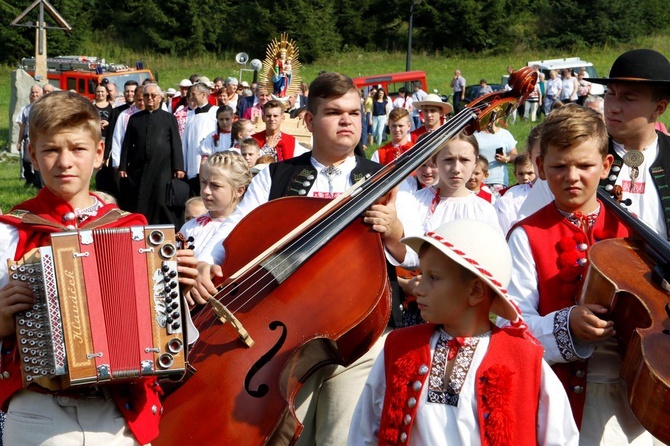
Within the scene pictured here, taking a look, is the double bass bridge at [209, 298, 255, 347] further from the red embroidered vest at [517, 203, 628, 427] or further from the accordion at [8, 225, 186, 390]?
the red embroidered vest at [517, 203, 628, 427]

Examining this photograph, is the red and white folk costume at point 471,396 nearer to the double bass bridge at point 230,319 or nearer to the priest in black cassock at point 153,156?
the double bass bridge at point 230,319

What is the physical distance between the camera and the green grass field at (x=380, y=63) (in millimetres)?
49344

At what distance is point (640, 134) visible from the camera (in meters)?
4.55

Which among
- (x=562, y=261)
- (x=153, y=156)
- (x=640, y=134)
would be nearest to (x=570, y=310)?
(x=562, y=261)

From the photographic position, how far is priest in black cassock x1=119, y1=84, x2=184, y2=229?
39.2ft

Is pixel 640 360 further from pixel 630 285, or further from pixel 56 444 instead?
pixel 56 444

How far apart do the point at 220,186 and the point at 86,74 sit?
963 inches

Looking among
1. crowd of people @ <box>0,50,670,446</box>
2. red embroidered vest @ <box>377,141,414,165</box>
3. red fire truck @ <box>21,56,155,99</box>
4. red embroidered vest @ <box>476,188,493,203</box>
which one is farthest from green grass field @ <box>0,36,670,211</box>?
crowd of people @ <box>0,50,670,446</box>

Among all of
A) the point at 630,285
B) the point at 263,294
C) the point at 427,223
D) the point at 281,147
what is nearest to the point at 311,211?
the point at 263,294

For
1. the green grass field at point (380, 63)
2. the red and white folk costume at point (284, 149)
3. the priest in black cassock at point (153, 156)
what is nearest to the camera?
the red and white folk costume at point (284, 149)

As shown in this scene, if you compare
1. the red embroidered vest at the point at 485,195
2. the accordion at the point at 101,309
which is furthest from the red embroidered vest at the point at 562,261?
the red embroidered vest at the point at 485,195

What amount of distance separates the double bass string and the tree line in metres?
56.0

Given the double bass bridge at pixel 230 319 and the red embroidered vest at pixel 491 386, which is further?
the double bass bridge at pixel 230 319

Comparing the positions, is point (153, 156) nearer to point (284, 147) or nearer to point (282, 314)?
point (284, 147)
